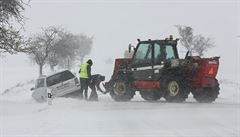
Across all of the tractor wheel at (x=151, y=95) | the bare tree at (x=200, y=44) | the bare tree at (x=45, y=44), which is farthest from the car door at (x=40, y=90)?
the bare tree at (x=200, y=44)

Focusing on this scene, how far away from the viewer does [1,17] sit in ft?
66.1

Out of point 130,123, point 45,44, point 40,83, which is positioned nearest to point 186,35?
point 45,44

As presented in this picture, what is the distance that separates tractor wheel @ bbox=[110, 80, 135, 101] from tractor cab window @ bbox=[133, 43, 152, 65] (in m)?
1.02

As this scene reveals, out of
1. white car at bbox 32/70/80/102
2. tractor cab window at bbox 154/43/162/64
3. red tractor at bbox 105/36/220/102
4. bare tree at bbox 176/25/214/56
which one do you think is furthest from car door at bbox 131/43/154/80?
bare tree at bbox 176/25/214/56

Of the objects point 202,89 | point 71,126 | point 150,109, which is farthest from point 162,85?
point 71,126

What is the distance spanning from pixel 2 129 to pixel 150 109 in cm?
538

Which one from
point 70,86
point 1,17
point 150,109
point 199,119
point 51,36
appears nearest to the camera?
point 199,119

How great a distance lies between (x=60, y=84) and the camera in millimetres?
24531

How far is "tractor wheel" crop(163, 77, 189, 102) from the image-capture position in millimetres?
18812

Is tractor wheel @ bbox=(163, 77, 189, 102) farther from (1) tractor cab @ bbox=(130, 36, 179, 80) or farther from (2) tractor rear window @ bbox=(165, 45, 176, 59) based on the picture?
(2) tractor rear window @ bbox=(165, 45, 176, 59)

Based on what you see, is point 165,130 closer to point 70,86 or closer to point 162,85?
point 162,85

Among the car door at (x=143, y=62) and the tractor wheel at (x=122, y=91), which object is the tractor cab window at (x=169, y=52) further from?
the tractor wheel at (x=122, y=91)

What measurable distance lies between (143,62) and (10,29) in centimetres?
590

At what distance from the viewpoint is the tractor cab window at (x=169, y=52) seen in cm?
1995
